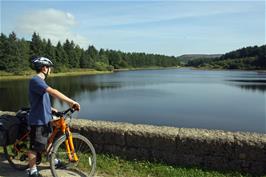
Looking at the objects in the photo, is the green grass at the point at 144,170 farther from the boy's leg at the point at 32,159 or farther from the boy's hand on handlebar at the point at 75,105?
the boy's hand on handlebar at the point at 75,105

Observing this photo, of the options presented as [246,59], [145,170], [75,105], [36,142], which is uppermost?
[75,105]

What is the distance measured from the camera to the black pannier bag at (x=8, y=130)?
5094mm

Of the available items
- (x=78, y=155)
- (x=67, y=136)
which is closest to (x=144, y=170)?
(x=78, y=155)

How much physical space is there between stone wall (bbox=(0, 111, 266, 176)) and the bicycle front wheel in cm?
79

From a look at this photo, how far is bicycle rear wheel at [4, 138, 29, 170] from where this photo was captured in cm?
511

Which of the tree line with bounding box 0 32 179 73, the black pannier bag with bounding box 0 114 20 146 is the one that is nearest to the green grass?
the black pannier bag with bounding box 0 114 20 146

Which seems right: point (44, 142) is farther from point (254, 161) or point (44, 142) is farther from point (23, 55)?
point (23, 55)

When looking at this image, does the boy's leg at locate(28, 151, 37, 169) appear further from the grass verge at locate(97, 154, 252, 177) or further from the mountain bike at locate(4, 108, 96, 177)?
the grass verge at locate(97, 154, 252, 177)

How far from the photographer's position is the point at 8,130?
5.09 m

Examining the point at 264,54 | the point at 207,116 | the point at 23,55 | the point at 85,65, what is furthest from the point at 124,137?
the point at 264,54

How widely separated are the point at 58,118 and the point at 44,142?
0.41m

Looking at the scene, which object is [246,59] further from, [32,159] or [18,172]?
[32,159]

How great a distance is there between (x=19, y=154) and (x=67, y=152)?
1.21 m

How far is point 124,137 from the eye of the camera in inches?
216
